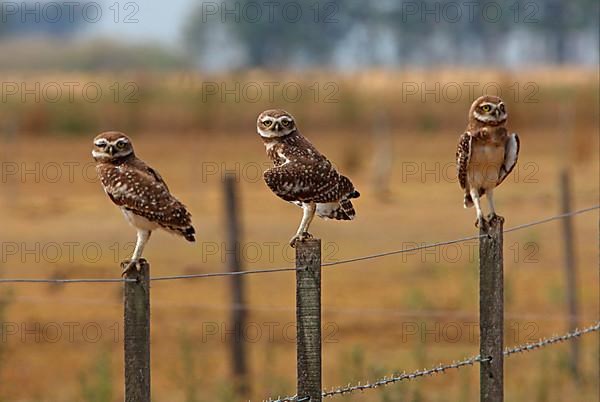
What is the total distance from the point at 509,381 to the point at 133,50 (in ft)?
298

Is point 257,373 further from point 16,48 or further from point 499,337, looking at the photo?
point 16,48

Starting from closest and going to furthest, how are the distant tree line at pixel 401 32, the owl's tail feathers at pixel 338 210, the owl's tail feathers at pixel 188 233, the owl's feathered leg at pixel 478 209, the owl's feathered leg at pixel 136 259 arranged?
the owl's feathered leg at pixel 136 259, the owl's feathered leg at pixel 478 209, the owl's tail feathers at pixel 188 233, the owl's tail feathers at pixel 338 210, the distant tree line at pixel 401 32

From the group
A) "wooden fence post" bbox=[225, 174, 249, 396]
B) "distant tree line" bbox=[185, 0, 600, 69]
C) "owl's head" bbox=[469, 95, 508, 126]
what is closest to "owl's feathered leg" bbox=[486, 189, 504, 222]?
"owl's head" bbox=[469, 95, 508, 126]

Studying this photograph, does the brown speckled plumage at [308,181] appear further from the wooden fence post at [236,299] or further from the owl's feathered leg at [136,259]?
the wooden fence post at [236,299]

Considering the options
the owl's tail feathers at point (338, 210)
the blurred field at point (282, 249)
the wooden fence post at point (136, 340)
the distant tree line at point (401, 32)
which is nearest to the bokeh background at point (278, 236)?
the blurred field at point (282, 249)

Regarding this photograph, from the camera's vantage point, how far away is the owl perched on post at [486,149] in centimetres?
799

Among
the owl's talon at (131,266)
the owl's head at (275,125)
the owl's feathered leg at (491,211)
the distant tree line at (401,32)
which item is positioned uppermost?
the distant tree line at (401,32)

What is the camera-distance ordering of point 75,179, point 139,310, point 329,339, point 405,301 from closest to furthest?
point 139,310 → point 329,339 → point 405,301 → point 75,179

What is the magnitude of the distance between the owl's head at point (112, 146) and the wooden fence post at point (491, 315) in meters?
2.02

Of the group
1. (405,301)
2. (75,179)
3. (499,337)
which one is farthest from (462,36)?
(499,337)

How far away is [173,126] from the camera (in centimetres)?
4050

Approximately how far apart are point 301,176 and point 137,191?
880 millimetres

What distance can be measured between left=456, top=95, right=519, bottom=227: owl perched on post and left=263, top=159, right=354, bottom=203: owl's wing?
2.38 feet

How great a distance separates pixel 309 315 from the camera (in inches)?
242
